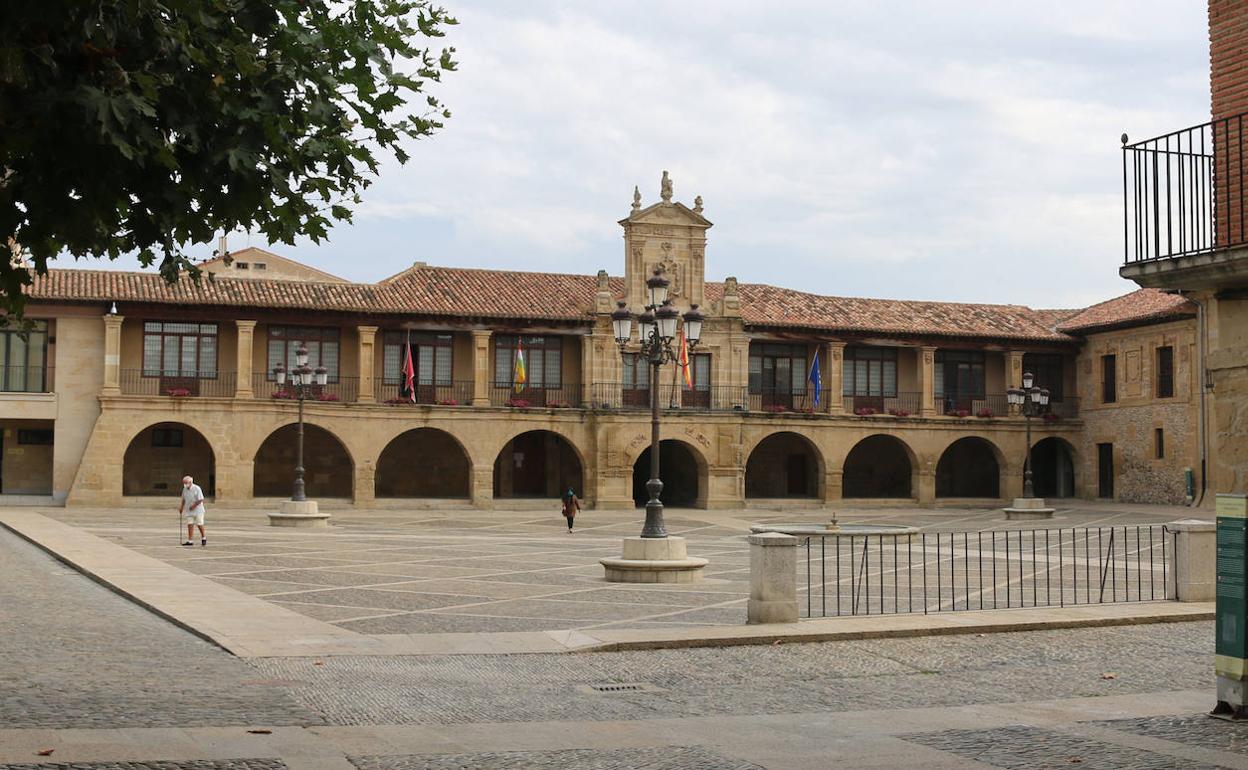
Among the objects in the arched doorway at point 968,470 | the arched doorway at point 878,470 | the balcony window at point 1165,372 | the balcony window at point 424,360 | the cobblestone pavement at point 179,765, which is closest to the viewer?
the cobblestone pavement at point 179,765

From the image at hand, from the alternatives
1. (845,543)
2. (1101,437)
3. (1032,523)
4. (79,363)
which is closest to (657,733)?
(845,543)

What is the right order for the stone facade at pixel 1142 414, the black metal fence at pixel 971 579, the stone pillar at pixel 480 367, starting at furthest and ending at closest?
the stone pillar at pixel 480 367
the stone facade at pixel 1142 414
the black metal fence at pixel 971 579

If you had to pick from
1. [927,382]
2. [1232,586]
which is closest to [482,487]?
[927,382]

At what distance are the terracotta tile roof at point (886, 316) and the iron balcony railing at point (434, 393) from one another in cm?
1074

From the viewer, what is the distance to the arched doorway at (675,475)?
50844 mm

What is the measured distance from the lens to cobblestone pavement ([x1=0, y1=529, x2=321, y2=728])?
9.23m

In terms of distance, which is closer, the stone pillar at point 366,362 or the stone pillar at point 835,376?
the stone pillar at point 366,362

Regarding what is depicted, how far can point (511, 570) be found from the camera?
23.0m

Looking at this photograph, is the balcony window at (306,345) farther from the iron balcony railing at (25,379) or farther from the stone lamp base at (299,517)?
the stone lamp base at (299,517)

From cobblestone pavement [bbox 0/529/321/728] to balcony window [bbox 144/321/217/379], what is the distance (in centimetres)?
2937

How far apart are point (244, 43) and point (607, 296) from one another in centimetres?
4232

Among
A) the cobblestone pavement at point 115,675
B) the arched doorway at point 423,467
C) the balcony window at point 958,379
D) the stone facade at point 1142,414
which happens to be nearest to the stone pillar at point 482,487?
the arched doorway at point 423,467

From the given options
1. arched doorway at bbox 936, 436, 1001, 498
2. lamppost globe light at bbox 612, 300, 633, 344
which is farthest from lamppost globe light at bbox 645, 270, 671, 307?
arched doorway at bbox 936, 436, 1001, 498

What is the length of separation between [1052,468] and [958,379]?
18.0 feet
